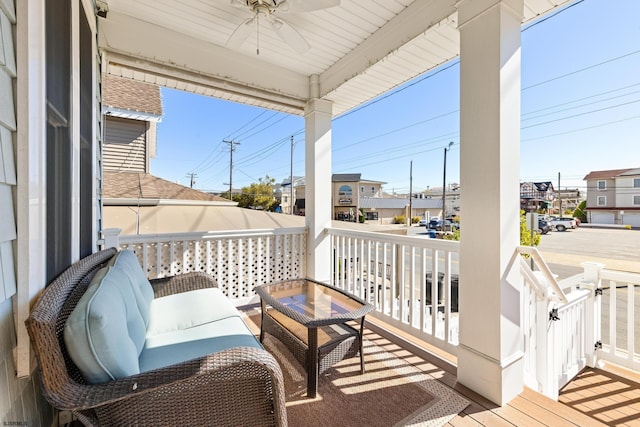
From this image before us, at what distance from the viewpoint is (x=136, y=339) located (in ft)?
4.36

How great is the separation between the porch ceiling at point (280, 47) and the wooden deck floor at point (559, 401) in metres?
2.73

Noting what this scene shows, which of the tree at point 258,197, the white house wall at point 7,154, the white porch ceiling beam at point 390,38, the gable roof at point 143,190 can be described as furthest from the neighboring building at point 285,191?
the white house wall at point 7,154

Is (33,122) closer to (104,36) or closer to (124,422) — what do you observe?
(124,422)

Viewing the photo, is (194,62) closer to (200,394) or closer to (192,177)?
(200,394)

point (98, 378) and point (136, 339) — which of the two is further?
point (136, 339)

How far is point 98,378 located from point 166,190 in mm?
3867

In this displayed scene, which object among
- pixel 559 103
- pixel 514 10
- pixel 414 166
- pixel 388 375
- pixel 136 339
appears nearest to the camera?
pixel 136 339

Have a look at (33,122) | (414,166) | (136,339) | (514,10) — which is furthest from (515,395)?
(414,166)

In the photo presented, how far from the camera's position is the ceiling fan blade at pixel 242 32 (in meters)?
2.24

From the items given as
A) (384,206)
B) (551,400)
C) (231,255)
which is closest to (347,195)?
(384,206)

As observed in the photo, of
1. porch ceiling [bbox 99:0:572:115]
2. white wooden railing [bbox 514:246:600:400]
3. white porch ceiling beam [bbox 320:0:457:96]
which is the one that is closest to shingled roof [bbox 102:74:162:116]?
porch ceiling [bbox 99:0:572:115]

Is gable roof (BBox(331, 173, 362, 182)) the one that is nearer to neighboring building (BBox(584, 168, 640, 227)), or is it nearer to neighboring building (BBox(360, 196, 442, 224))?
neighboring building (BBox(360, 196, 442, 224))

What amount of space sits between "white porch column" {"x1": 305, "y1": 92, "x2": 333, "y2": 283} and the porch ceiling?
28 centimetres

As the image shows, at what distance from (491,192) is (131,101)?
648 cm
